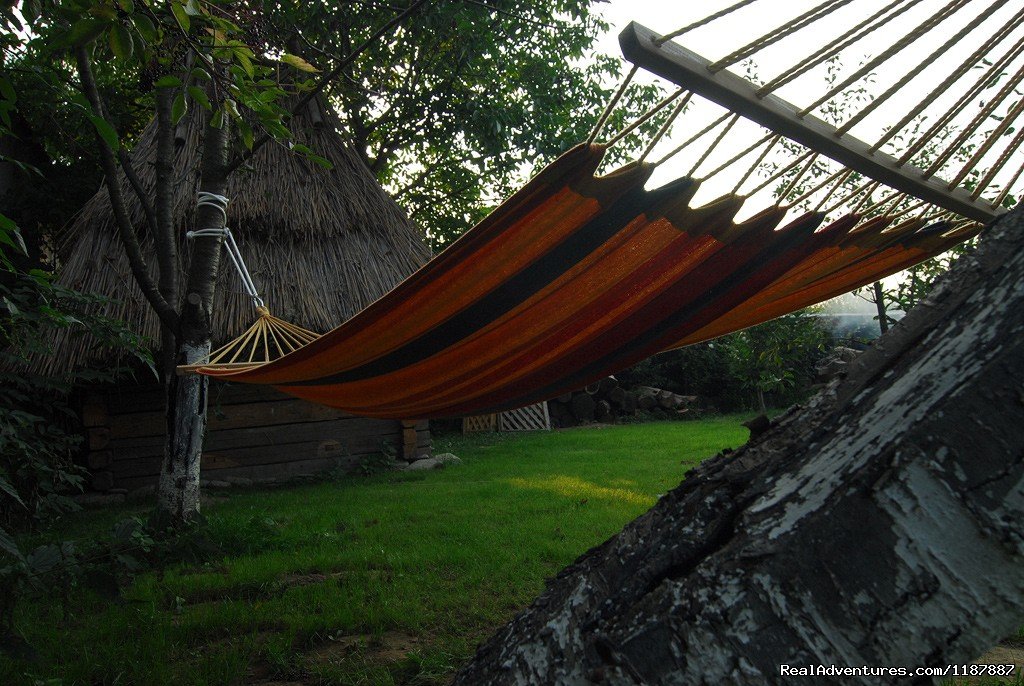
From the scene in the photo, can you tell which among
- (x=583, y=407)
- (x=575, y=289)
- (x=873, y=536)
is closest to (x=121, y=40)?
(x=575, y=289)

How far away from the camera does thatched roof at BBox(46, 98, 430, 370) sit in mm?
4691

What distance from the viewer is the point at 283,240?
5.23m

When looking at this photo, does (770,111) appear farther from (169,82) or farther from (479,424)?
(479,424)

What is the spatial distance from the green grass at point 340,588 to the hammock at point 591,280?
692mm

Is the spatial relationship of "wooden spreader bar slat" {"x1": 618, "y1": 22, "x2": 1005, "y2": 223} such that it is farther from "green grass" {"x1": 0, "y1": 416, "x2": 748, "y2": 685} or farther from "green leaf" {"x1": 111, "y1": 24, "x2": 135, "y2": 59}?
"green grass" {"x1": 0, "y1": 416, "x2": 748, "y2": 685}

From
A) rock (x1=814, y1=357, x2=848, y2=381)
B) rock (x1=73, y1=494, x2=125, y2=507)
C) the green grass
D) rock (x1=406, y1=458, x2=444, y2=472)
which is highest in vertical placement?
rock (x1=814, y1=357, x2=848, y2=381)

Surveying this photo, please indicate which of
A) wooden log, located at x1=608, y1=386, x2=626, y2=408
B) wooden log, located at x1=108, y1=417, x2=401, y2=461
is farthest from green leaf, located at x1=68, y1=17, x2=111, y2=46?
wooden log, located at x1=608, y1=386, x2=626, y2=408

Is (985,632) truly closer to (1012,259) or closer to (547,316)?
(1012,259)

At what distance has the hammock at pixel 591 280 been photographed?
4.70 feet

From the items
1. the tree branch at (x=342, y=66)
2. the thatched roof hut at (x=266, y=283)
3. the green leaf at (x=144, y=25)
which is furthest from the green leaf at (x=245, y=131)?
the thatched roof hut at (x=266, y=283)

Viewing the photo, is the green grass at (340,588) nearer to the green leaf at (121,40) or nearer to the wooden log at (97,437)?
the wooden log at (97,437)

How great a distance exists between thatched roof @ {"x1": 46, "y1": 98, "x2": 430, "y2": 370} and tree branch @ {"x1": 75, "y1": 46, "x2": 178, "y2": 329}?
1646 millimetres

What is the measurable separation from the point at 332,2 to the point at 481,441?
4.85m

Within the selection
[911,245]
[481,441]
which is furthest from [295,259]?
[911,245]
